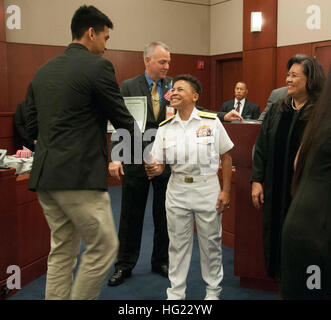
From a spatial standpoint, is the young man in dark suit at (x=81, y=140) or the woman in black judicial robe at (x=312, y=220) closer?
the woman in black judicial robe at (x=312, y=220)

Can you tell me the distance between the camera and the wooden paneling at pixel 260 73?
22.6ft

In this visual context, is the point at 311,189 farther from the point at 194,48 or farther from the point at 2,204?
the point at 194,48

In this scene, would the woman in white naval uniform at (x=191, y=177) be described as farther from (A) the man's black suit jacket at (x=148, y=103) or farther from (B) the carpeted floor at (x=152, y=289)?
(A) the man's black suit jacket at (x=148, y=103)

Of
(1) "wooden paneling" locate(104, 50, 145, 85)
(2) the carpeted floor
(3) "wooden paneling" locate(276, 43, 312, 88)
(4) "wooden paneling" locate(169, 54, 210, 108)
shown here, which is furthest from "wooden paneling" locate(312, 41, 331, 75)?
(2) the carpeted floor

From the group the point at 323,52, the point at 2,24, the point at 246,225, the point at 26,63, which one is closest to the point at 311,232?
the point at 246,225

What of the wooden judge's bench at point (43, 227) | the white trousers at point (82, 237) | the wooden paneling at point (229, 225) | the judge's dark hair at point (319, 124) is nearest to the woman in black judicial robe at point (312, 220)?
the judge's dark hair at point (319, 124)

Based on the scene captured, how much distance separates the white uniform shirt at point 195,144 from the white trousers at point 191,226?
0.07 m

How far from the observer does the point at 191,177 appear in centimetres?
250

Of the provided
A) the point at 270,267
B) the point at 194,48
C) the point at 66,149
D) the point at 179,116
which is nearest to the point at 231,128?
the point at 179,116

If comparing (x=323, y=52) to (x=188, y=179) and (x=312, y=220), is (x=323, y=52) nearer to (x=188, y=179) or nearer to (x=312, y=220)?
(x=188, y=179)

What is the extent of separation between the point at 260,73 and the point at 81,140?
18.6 feet

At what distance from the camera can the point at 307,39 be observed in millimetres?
6273

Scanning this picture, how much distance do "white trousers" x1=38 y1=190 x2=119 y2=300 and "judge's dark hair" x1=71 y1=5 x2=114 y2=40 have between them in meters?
0.78

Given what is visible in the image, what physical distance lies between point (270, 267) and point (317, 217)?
1315 mm
